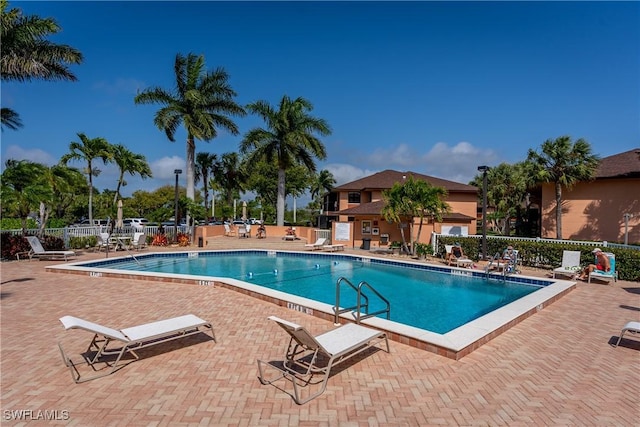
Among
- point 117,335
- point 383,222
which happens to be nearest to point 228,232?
point 383,222

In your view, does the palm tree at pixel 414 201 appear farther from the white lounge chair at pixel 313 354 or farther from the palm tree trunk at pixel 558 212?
the white lounge chair at pixel 313 354

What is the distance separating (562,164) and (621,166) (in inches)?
172

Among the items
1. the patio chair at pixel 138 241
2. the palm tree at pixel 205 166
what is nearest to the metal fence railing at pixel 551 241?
the patio chair at pixel 138 241

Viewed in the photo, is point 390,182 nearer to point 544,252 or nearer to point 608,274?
point 544,252

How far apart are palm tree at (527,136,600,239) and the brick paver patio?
60.3 ft

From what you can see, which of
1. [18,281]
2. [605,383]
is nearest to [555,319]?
[605,383]

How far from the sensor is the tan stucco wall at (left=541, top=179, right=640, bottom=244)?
22.0 meters

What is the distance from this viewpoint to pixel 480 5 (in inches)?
554

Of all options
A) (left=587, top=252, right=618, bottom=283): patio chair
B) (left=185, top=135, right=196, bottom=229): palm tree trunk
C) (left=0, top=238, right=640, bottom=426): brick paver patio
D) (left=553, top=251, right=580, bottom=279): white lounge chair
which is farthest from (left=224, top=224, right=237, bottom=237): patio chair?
(left=587, top=252, right=618, bottom=283): patio chair

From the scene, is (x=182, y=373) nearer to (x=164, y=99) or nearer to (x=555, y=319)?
(x=555, y=319)

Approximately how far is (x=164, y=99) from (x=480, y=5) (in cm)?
2250

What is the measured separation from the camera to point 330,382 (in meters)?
4.39

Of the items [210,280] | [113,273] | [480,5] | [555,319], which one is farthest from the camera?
[480,5]

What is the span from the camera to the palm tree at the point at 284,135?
28484 mm
